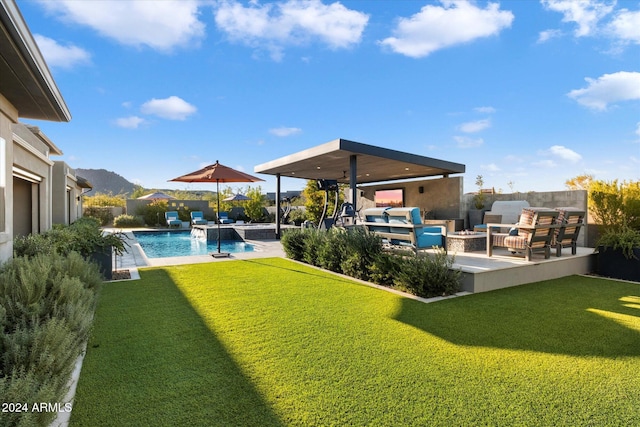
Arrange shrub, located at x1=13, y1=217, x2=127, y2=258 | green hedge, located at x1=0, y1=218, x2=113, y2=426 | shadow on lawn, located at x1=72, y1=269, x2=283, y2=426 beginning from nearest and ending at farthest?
green hedge, located at x1=0, y1=218, x2=113, y2=426 → shadow on lawn, located at x1=72, y1=269, x2=283, y2=426 → shrub, located at x1=13, y1=217, x2=127, y2=258

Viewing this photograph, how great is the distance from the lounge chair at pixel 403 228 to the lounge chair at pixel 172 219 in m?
18.2

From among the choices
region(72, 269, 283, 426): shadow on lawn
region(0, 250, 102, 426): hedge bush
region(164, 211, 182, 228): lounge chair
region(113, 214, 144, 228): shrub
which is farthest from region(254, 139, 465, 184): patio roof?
region(113, 214, 144, 228): shrub

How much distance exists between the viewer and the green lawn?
2.16 meters

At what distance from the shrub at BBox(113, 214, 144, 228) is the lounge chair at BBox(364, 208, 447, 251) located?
20975 mm

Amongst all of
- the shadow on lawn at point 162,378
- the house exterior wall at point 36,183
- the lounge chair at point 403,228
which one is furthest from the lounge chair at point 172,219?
the shadow on lawn at point 162,378

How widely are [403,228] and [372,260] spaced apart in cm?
91

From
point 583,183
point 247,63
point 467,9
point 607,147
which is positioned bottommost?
point 583,183

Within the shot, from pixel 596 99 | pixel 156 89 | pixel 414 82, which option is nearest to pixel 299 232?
pixel 414 82

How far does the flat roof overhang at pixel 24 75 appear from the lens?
103 inches

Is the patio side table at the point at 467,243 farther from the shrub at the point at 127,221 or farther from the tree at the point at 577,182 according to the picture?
the shrub at the point at 127,221

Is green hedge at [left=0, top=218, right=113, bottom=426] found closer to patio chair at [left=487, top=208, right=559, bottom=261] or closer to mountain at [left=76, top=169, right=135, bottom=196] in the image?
patio chair at [left=487, top=208, right=559, bottom=261]

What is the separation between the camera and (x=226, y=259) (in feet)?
28.8

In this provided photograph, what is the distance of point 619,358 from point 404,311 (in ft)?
6.93

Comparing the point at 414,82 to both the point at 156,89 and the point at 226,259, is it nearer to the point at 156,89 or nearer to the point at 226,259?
the point at 226,259
